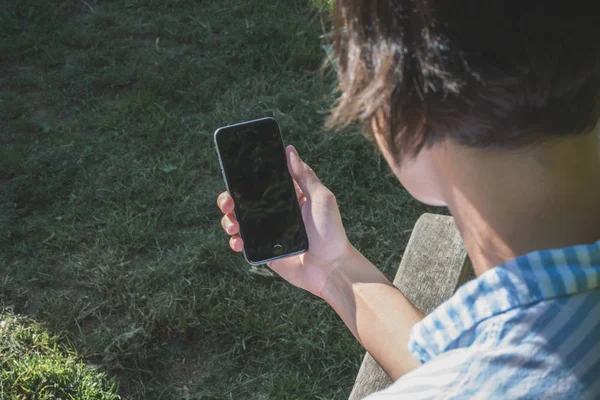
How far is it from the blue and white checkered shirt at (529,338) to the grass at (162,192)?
115 cm

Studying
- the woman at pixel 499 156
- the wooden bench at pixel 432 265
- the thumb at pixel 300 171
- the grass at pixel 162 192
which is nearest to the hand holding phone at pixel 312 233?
the thumb at pixel 300 171

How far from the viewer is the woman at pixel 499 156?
80 cm

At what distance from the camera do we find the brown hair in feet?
2.63

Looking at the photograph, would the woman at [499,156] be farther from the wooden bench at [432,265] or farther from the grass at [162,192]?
the grass at [162,192]

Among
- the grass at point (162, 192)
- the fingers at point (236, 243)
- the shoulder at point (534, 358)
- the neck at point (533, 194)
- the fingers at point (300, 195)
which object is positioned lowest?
the grass at point (162, 192)

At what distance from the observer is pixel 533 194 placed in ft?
2.93

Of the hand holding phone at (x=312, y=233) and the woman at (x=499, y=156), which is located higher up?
the woman at (x=499, y=156)

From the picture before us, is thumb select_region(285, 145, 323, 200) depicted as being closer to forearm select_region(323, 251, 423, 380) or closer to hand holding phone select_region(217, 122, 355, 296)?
hand holding phone select_region(217, 122, 355, 296)

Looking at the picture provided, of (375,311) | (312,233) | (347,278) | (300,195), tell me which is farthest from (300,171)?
(375,311)

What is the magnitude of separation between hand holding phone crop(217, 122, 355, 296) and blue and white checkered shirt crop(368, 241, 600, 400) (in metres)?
0.90

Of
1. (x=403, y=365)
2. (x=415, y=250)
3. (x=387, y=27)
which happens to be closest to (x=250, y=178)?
(x=415, y=250)

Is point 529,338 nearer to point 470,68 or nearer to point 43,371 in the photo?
point 470,68

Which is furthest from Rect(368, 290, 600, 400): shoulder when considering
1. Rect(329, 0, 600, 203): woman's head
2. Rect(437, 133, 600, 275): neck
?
Rect(329, 0, 600, 203): woman's head

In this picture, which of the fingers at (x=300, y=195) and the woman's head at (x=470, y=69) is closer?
the woman's head at (x=470, y=69)
